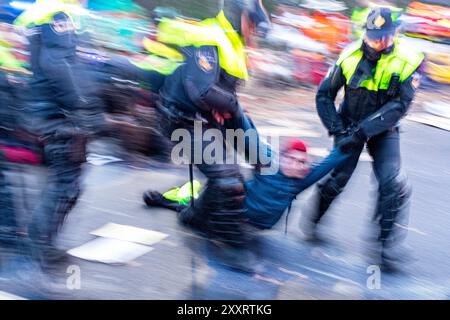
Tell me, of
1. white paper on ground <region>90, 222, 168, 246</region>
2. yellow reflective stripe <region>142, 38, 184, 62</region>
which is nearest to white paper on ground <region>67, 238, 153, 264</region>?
white paper on ground <region>90, 222, 168, 246</region>

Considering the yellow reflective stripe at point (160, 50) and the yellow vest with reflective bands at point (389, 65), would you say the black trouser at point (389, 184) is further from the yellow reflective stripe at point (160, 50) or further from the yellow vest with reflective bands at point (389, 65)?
the yellow reflective stripe at point (160, 50)

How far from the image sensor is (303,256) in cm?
374

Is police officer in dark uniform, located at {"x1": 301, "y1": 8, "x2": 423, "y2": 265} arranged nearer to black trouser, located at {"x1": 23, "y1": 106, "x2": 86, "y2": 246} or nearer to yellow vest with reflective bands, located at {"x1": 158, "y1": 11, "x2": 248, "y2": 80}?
yellow vest with reflective bands, located at {"x1": 158, "y1": 11, "x2": 248, "y2": 80}

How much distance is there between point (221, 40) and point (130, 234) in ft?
4.27

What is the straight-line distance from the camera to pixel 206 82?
130 inches

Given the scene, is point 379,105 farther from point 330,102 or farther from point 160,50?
point 160,50

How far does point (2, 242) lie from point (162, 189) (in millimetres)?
1195

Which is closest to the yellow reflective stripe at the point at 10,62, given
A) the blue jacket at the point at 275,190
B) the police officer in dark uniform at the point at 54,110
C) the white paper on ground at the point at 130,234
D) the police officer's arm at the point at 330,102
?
the police officer in dark uniform at the point at 54,110

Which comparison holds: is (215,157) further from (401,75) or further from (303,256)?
(401,75)

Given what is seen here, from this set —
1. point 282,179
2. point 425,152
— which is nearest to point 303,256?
point 282,179

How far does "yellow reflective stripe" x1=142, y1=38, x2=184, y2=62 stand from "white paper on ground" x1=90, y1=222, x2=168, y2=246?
41.7 inches

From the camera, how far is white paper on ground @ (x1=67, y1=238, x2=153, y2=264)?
358 centimetres

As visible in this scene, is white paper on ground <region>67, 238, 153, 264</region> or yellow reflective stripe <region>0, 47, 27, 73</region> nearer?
white paper on ground <region>67, 238, 153, 264</region>

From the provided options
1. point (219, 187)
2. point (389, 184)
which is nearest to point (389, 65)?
point (389, 184)
